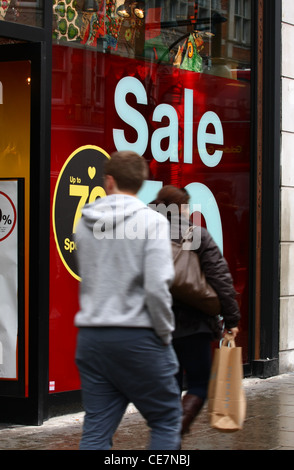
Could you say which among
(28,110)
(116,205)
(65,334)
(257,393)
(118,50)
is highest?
(118,50)

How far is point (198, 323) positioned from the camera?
5656mm

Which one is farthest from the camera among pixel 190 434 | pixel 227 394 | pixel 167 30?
pixel 167 30

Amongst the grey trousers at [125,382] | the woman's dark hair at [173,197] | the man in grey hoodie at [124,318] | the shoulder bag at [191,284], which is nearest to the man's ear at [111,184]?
the man in grey hoodie at [124,318]

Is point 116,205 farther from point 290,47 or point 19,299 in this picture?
point 290,47

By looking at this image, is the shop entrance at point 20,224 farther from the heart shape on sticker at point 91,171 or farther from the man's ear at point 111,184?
the man's ear at point 111,184

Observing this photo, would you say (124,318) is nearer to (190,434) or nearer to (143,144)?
(190,434)

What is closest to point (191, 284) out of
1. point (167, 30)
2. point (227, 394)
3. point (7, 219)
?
point (227, 394)

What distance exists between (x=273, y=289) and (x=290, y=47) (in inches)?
113

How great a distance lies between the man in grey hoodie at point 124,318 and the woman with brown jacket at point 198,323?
1.41 m

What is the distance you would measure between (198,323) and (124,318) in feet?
5.45

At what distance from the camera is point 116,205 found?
13.8 feet

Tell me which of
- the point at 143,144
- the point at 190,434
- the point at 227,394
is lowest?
the point at 190,434
